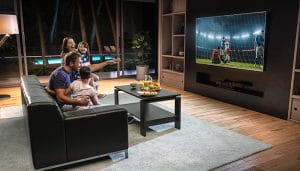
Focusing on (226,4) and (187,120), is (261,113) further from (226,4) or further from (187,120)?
(226,4)

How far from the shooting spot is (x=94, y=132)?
2.40m

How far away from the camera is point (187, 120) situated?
154 inches

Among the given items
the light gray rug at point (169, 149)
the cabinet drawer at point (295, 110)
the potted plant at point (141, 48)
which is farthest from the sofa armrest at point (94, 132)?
the potted plant at point (141, 48)

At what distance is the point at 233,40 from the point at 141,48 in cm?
329

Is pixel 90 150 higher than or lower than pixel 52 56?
lower

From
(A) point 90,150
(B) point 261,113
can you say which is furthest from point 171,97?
(B) point 261,113

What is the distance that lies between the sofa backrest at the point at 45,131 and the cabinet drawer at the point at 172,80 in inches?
166

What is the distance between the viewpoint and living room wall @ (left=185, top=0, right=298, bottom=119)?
12.5ft

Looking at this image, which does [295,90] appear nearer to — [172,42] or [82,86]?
[82,86]

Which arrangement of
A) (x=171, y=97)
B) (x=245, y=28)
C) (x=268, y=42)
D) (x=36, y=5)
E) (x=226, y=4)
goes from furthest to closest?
(x=36, y=5) → (x=226, y=4) → (x=245, y=28) → (x=268, y=42) → (x=171, y=97)

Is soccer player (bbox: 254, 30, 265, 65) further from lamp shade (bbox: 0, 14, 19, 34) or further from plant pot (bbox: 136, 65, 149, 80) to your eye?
lamp shade (bbox: 0, 14, 19, 34)

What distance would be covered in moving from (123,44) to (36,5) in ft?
8.54

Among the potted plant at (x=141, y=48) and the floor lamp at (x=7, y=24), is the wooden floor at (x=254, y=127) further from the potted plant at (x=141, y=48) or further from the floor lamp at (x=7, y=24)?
the potted plant at (x=141, y=48)

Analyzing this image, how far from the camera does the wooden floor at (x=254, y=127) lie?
2.62 meters
